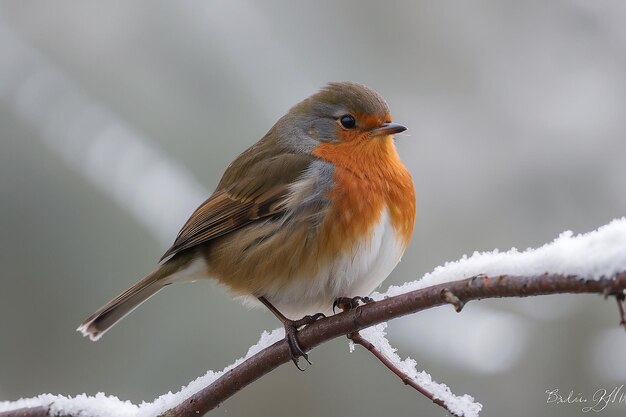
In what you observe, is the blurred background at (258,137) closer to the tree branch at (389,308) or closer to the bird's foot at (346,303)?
the bird's foot at (346,303)

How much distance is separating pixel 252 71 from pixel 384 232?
82.1 inches

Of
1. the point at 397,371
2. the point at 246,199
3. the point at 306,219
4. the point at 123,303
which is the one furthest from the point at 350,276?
the point at 123,303

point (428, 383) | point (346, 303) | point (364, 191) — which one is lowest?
point (428, 383)

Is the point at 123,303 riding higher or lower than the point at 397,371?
higher

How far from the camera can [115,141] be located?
4.31 m

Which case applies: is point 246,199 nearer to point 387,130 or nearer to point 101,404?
point 387,130

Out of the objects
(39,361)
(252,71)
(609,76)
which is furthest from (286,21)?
(39,361)

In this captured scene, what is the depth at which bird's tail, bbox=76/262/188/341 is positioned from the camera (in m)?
3.41

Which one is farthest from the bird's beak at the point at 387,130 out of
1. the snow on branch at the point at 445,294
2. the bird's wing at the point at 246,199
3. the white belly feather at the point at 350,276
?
the snow on branch at the point at 445,294

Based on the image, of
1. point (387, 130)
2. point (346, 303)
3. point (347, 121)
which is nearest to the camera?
point (346, 303)

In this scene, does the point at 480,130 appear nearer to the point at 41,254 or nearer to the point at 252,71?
the point at 252,71

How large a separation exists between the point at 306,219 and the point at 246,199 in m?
0.50

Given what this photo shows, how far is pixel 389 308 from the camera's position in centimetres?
205

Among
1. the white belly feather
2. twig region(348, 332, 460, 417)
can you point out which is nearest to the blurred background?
the white belly feather
